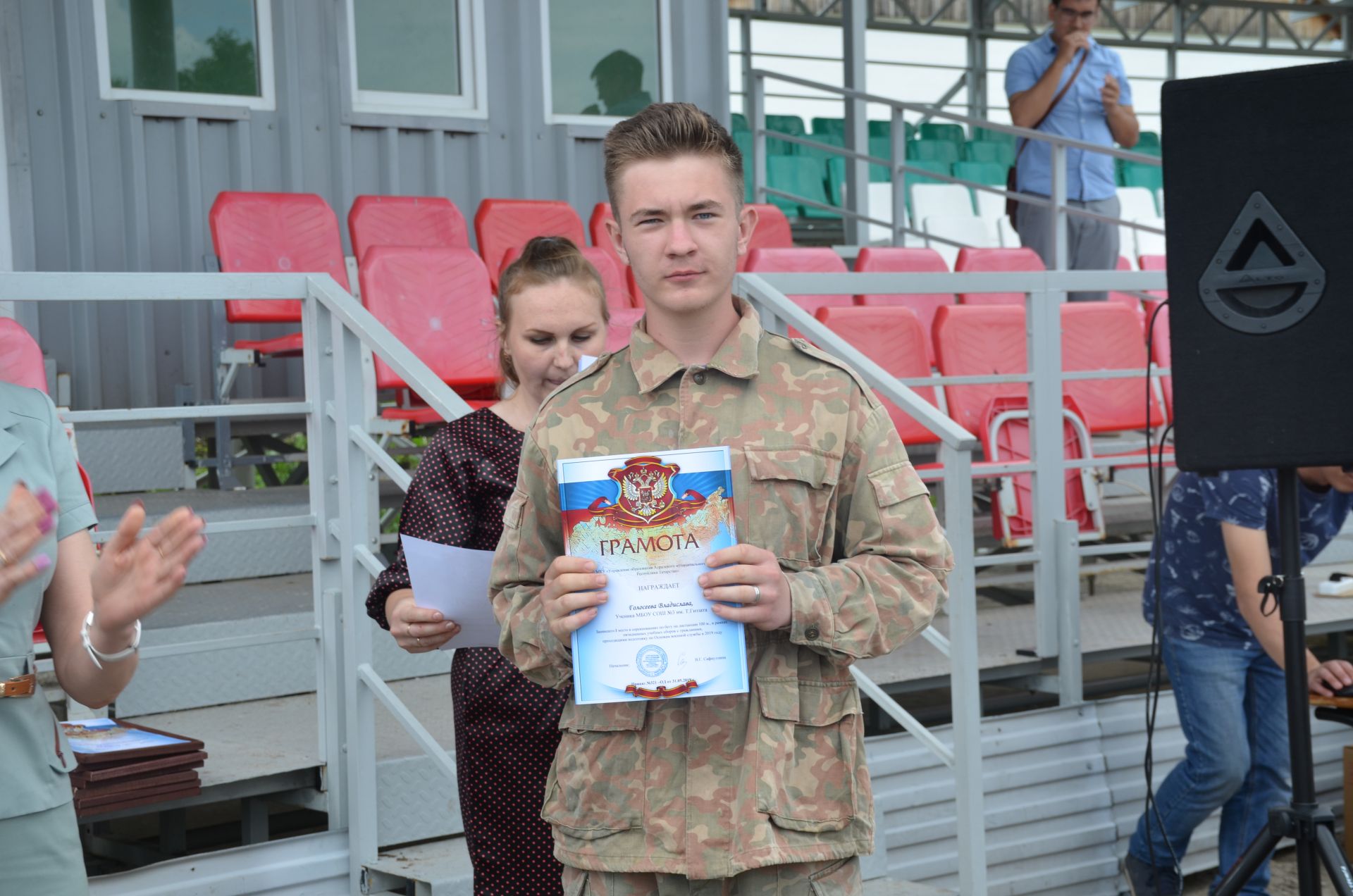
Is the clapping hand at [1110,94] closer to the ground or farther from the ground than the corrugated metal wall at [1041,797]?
farther from the ground

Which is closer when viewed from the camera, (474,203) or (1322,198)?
(1322,198)

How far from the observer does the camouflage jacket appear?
1.52m

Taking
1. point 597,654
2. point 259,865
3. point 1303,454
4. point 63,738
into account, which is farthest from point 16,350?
point 1303,454

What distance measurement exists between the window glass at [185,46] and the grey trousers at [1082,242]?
3.65 meters

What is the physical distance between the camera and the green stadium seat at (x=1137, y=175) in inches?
580

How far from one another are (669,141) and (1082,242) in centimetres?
563

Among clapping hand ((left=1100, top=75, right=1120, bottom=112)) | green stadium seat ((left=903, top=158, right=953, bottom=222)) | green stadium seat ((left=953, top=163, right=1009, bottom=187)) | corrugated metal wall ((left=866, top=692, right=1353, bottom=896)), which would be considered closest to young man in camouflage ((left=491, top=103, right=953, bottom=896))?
corrugated metal wall ((left=866, top=692, right=1353, bottom=896))

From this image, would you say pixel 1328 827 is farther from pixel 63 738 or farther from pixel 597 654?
pixel 63 738

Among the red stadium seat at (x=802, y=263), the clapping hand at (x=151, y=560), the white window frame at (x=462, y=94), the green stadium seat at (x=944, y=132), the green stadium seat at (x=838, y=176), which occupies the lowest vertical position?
the clapping hand at (x=151, y=560)

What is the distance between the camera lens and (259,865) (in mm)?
2984

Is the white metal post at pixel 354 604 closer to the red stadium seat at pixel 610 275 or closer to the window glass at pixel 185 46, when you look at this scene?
the red stadium seat at pixel 610 275

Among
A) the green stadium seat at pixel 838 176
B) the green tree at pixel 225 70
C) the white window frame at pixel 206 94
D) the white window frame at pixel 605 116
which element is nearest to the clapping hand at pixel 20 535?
the white window frame at pixel 206 94

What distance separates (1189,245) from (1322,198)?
24 cm

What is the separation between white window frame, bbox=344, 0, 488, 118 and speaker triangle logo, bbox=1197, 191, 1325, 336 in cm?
461
